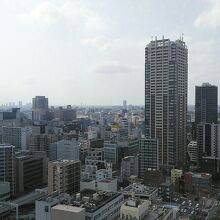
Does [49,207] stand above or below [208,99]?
below

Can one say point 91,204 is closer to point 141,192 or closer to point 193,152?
point 141,192

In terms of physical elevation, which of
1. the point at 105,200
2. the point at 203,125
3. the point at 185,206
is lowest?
the point at 185,206

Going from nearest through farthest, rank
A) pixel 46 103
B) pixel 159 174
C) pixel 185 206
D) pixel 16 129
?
pixel 185 206, pixel 159 174, pixel 16 129, pixel 46 103

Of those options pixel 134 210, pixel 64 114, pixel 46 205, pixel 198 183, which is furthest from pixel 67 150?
pixel 64 114

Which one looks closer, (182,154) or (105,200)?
(105,200)

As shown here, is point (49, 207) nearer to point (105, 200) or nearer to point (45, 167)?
point (105, 200)

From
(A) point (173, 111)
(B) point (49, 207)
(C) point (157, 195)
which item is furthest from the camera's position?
(A) point (173, 111)

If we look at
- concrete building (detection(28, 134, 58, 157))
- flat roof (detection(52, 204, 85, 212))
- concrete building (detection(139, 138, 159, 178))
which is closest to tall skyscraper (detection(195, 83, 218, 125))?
concrete building (detection(28, 134, 58, 157))

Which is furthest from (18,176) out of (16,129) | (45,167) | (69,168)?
(16,129)
